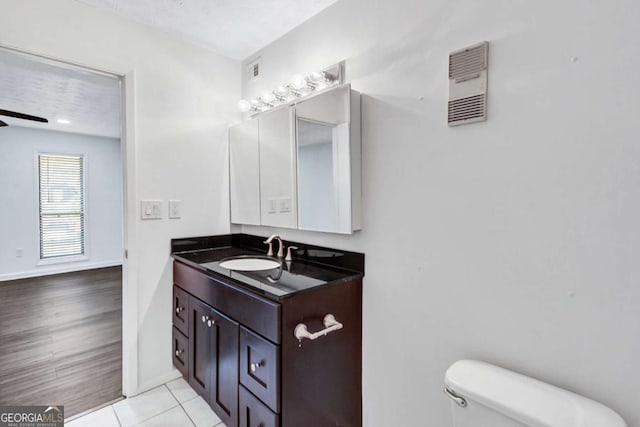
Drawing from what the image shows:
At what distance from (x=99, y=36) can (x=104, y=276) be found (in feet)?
Result: 13.5

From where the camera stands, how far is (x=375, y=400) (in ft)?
4.91

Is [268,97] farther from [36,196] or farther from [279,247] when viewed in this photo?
[36,196]

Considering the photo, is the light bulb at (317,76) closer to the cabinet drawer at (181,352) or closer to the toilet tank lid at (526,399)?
the toilet tank lid at (526,399)

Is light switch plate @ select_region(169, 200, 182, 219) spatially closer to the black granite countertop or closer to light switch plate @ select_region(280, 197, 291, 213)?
the black granite countertop

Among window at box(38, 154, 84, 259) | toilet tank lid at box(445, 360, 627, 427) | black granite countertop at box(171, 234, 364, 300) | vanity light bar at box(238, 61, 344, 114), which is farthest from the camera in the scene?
window at box(38, 154, 84, 259)

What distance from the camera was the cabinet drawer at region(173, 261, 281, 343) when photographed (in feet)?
4.11

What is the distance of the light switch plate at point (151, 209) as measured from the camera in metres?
1.94

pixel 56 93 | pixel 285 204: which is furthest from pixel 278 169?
pixel 56 93

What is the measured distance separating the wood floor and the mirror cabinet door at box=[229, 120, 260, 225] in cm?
139

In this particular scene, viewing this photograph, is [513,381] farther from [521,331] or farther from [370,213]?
[370,213]

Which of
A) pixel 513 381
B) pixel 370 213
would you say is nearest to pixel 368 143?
pixel 370 213

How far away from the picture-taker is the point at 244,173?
7.20 feet

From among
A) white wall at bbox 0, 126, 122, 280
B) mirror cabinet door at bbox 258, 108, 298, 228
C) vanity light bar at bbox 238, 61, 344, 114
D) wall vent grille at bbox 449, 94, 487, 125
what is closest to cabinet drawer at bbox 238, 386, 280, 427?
mirror cabinet door at bbox 258, 108, 298, 228

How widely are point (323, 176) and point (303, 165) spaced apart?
0.18m
